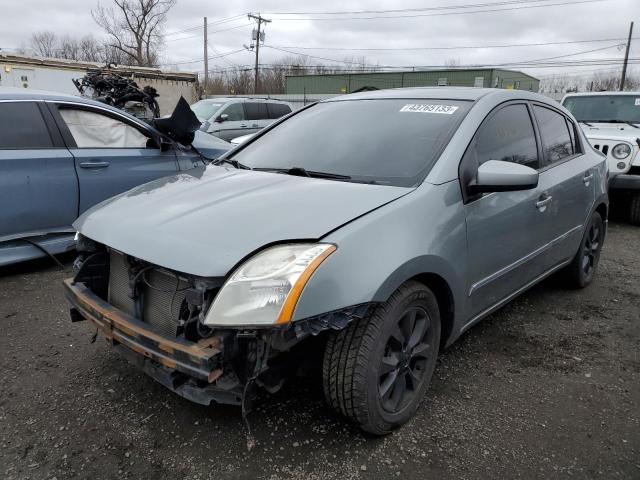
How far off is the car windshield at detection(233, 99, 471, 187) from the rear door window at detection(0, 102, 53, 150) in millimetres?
2124

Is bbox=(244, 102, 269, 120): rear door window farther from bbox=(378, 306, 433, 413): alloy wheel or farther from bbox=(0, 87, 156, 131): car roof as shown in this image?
bbox=(378, 306, 433, 413): alloy wheel

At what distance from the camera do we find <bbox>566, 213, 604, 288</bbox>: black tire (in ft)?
13.4

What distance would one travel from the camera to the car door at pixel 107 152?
14.9 feet

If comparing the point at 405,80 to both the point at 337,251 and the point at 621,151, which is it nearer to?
the point at 621,151

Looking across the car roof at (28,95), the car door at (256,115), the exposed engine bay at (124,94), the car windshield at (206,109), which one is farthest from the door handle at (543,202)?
the car door at (256,115)

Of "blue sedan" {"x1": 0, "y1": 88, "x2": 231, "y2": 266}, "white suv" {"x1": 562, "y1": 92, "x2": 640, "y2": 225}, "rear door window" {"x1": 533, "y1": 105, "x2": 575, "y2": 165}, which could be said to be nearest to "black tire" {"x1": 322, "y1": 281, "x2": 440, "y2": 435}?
"rear door window" {"x1": 533, "y1": 105, "x2": 575, "y2": 165}

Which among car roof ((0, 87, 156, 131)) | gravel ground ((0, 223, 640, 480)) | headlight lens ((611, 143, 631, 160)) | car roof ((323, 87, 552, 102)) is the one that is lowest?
gravel ground ((0, 223, 640, 480))

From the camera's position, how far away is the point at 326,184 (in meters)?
2.49

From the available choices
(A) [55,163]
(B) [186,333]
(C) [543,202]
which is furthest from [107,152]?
(C) [543,202]

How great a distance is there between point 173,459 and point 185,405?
39 cm

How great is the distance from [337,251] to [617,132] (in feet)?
22.1

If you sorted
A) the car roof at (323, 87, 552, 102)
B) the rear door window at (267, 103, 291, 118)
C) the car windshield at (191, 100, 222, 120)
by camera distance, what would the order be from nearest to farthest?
the car roof at (323, 87, 552, 102)
the car windshield at (191, 100, 222, 120)
the rear door window at (267, 103, 291, 118)

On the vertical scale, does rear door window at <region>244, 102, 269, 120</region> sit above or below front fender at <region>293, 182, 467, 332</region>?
above

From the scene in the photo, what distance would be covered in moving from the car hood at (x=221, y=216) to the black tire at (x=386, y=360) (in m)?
0.45
